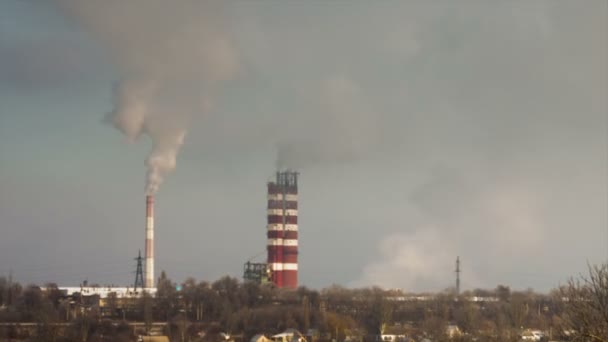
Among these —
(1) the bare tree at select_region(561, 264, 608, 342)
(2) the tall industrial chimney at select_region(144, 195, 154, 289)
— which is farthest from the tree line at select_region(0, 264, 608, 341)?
(1) the bare tree at select_region(561, 264, 608, 342)

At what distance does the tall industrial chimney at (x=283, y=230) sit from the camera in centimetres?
8319

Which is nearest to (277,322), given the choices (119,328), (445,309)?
(119,328)

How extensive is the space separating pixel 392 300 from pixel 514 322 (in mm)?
14077

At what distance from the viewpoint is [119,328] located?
5769 centimetres

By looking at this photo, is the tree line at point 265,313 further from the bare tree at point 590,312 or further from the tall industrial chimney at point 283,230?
the bare tree at point 590,312

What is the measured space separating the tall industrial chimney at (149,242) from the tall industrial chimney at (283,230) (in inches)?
424

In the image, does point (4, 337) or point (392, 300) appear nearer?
point (4, 337)

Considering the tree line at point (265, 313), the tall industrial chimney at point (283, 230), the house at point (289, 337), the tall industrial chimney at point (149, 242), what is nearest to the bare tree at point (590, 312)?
the tree line at point (265, 313)

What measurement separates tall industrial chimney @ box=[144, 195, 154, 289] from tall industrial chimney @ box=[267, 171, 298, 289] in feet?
35.3

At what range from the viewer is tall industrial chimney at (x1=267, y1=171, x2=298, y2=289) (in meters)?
83.2

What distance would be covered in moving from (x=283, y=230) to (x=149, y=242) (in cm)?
1522

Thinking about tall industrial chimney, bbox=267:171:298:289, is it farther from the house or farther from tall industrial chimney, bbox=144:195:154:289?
the house

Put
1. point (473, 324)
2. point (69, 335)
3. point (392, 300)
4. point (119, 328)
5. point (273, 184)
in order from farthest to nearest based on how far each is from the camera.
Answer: point (273, 184)
point (392, 300)
point (473, 324)
point (119, 328)
point (69, 335)

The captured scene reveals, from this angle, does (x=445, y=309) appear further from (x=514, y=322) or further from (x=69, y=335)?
(x=69, y=335)
